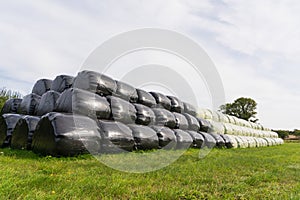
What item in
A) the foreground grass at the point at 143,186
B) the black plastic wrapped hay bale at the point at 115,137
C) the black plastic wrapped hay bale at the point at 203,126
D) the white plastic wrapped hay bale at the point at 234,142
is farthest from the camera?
the white plastic wrapped hay bale at the point at 234,142

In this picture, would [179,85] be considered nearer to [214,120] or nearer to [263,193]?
[263,193]

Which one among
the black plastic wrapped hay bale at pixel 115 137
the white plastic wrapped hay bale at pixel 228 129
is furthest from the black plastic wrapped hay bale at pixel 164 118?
the white plastic wrapped hay bale at pixel 228 129

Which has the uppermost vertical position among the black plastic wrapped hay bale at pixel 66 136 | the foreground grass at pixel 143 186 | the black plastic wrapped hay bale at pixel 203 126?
the black plastic wrapped hay bale at pixel 203 126

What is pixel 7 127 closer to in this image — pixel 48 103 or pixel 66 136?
pixel 48 103

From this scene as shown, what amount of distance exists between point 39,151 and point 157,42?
9.35 ft

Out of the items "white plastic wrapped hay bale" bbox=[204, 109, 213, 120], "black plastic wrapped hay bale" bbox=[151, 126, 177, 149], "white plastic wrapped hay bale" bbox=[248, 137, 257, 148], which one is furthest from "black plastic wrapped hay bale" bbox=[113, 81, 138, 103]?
"white plastic wrapped hay bale" bbox=[248, 137, 257, 148]

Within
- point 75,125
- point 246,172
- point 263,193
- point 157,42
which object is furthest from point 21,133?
A: point 263,193

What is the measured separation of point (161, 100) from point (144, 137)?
6.35 ft

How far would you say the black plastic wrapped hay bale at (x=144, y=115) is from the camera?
5.54 meters

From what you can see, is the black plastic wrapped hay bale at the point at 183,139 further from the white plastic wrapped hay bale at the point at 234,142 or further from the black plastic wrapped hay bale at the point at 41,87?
the black plastic wrapped hay bale at the point at 41,87

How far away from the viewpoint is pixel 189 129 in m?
7.26

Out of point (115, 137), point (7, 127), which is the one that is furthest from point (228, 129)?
point (7, 127)

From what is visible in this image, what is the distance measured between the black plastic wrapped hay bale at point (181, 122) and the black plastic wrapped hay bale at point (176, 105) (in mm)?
251

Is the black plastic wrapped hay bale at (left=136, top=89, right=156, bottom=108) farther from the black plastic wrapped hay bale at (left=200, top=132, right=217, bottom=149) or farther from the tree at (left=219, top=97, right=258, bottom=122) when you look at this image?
the tree at (left=219, top=97, right=258, bottom=122)
